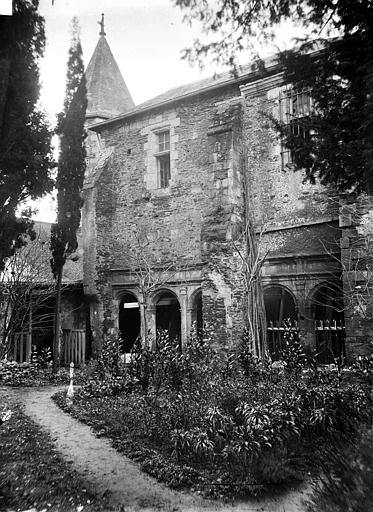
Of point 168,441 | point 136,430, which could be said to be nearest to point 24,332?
point 136,430

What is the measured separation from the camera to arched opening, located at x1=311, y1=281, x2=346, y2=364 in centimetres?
752

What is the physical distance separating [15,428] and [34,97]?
3759 mm

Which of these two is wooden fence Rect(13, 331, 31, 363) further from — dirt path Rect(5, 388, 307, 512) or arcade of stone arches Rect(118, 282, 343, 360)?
dirt path Rect(5, 388, 307, 512)

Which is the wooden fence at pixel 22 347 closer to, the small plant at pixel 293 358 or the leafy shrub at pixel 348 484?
the small plant at pixel 293 358

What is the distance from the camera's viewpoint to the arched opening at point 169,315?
10.7m

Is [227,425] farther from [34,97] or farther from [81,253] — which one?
[81,253]

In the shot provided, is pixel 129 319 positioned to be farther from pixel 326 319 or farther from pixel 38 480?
pixel 38 480

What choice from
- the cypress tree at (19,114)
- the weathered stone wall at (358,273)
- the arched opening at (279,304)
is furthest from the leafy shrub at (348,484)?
the arched opening at (279,304)

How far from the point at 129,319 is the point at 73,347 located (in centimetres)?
165

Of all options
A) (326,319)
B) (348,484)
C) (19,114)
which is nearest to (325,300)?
(326,319)

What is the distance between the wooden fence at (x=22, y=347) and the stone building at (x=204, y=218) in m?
1.58

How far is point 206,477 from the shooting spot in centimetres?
285

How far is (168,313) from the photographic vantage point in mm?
11133

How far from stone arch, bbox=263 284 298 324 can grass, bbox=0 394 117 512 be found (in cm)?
546
